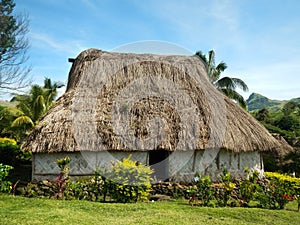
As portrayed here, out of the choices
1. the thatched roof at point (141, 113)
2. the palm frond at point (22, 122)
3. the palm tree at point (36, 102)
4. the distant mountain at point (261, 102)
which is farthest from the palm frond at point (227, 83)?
the distant mountain at point (261, 102)

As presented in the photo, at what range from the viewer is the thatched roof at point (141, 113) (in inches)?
378

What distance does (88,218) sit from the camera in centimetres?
642

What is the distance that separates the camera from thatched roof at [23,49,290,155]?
31.5 feet

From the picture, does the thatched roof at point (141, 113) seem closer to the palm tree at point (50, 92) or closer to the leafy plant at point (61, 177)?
the leafy plant at point (61, 177)

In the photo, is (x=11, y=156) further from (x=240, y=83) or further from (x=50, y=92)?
(x=240, y=83)

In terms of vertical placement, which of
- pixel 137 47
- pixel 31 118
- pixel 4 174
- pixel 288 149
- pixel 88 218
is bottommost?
pixel 88 218

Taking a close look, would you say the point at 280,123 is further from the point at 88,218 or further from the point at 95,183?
the point at 88,218

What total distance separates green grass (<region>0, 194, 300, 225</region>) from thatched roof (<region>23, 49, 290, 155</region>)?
2104 mm

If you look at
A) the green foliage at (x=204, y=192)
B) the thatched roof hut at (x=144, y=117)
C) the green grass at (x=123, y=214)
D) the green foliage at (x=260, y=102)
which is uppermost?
the green foliage at (x=260, y=102)

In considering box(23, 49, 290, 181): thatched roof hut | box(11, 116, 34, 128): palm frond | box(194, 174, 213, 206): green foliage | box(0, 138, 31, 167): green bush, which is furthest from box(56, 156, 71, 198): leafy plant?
box(11, 116, 34, 128): palm frond

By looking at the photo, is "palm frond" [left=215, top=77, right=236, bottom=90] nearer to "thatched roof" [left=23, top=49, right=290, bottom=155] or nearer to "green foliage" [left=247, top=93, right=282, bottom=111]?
→ "thatched roof" [left=23, top=49, right=290, bottom=155]

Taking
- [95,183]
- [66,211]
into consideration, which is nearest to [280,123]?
[95,183]

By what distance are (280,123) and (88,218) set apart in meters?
23.3

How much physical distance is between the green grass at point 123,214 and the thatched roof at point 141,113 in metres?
2.10
